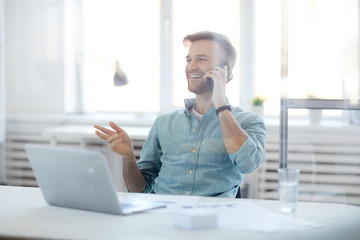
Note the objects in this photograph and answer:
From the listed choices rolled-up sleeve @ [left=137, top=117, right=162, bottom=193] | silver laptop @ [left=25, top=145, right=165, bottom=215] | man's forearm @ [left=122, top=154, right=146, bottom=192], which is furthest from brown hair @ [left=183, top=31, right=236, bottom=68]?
silver laptop @ [left=25, top=145, right=165, bottom=215]

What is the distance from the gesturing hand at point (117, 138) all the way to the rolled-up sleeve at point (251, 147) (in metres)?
0.32

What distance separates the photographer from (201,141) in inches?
66.8

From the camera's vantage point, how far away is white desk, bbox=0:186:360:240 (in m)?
0.98

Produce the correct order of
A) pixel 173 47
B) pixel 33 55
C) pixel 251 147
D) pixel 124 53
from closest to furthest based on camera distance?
pixel 251 147 → pixel 173 47 → pixel 124 53 → pixel 33 55

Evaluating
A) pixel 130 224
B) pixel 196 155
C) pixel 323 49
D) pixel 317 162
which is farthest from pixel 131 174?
pixel 317 162

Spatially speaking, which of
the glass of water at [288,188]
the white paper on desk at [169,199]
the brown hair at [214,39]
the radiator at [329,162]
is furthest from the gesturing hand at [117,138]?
the radiator at [329,162]

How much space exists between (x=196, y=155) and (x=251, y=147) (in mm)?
193

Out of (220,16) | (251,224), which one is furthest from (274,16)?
(251,224)

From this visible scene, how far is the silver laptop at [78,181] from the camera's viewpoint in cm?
112

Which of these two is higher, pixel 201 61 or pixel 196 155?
pixel 201 61

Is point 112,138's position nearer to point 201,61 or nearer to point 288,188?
point 201,61

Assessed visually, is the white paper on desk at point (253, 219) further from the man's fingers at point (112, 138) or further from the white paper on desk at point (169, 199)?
the man's fingers at point (112, 138)

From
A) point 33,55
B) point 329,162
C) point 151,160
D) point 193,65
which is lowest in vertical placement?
point 329,162

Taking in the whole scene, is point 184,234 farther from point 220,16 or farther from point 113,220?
point 220,16
